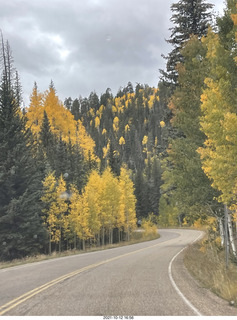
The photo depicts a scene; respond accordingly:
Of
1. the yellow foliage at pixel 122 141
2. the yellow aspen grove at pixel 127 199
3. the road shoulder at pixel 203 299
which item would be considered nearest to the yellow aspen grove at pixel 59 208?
the yellow aspen grove at pixel 127 199

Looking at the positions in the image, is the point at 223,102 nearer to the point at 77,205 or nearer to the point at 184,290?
the point at 184,290

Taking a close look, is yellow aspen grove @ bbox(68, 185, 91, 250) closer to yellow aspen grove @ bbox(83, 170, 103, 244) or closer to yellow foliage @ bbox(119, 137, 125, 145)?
yellow aspen grove @ bbox(83, 170, 103, 244)

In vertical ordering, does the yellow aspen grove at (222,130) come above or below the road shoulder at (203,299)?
above

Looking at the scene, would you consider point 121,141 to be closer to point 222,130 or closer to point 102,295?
point 222,130

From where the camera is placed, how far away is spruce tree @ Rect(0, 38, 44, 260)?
26.8 m

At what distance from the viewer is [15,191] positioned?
28312 mm

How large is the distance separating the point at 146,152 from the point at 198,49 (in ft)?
424

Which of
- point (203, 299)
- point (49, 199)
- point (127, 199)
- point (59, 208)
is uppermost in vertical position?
point (49, 199)

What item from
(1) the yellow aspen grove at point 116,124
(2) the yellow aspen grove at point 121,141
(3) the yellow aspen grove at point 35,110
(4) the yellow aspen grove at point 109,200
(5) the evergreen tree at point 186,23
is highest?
(1) the yellow aspen grove at point 116,124

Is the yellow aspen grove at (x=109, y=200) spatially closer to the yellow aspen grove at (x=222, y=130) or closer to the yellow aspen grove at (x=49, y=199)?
the yellow aspen grove at (x=49, y=199)

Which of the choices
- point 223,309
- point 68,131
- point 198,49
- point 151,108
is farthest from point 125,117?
point 223,309

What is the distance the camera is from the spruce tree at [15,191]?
26.8 m

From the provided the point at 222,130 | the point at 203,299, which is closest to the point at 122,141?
the point at 222,130

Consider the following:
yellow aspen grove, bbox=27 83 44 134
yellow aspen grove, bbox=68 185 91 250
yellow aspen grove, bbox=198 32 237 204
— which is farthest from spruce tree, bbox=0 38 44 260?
yellow aspen grove, bbox=27 83 44 134
